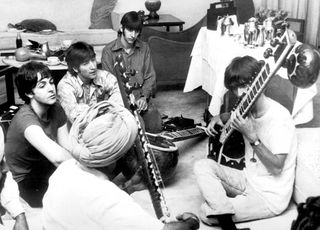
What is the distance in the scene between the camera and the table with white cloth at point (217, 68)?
402cm

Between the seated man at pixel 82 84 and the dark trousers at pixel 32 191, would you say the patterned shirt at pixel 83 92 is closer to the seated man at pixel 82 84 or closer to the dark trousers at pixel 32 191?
the seated man at pixel 82 84

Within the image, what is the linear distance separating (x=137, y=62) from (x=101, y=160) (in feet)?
8.88

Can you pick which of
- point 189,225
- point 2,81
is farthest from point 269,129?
point 2,81

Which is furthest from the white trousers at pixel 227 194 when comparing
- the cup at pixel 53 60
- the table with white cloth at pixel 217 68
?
the cup at pixel 53 60

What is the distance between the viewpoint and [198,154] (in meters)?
3.98

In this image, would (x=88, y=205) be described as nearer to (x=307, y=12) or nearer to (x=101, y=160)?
(x=101, y=160)

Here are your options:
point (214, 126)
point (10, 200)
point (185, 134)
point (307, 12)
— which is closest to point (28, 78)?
point (10, 200)

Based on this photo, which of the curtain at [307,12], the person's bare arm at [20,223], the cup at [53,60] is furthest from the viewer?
the curtain at [307,12]

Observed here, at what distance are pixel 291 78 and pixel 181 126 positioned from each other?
1903mm

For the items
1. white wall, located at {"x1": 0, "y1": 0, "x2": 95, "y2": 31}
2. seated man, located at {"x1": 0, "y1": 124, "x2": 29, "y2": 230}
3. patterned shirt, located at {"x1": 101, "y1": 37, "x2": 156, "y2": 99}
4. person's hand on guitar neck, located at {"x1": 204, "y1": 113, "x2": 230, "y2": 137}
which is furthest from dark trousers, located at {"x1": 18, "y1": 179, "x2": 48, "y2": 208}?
white wall, located at {"x1": 0, "y1": 0, "x2": 95, "y2": 31}

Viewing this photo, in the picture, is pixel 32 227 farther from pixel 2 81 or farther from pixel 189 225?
pixel 2 81

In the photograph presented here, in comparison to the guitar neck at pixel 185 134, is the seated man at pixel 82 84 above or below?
above

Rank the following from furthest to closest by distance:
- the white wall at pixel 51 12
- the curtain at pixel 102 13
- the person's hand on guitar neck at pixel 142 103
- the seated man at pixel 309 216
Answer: the curtain at pixel 102 13 → the white wall at pixel 51 12 → the person's hand on guitar neck at pixel 142 103 → the seated man at pixel 309 216

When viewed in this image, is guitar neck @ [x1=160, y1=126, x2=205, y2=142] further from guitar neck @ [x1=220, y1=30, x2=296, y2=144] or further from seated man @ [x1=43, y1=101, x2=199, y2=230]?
seated man @ [x1=43, y1=101, x2=199, y2=230]
